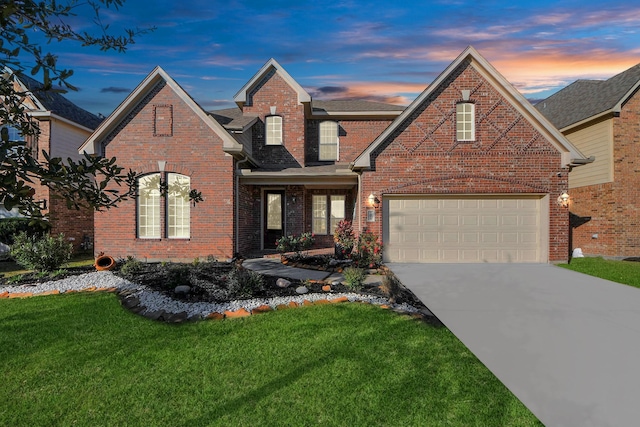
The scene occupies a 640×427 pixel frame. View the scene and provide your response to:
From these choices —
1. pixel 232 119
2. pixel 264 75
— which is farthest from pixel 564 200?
pixel 232 119

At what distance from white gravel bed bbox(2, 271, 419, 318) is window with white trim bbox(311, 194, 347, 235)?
8.01m

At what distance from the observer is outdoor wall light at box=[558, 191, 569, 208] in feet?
35.6

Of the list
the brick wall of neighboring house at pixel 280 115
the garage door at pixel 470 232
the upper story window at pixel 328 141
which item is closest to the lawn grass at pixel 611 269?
the garage door at pixel 470 232

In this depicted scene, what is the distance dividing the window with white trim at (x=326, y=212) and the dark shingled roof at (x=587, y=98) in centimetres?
1141

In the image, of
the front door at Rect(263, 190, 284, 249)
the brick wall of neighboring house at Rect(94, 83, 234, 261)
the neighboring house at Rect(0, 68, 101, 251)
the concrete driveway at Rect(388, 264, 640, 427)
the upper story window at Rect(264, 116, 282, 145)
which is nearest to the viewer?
the concrete driveway at Rect(388, 264, 640, 427)

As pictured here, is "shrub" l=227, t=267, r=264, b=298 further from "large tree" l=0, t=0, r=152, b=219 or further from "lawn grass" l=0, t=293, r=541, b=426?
"large tree" l=0, t=0, r=152, b=219

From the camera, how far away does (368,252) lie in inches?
419

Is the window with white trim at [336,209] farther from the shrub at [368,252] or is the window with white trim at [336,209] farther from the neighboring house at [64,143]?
the neighboring house at [64,143]

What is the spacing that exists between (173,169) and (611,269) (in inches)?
602

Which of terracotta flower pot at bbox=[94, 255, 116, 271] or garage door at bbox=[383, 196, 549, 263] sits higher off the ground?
garage door at bbox=[383, 196, 549, 263]

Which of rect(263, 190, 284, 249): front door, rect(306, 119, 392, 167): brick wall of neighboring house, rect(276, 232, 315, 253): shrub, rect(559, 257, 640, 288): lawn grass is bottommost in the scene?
rect(559, 257, 640, 288): lawn grass

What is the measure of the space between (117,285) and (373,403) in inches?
285

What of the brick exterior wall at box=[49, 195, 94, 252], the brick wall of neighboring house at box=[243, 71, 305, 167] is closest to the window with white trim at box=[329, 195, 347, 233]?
the brick wall of neighboring house at box=[243, 71, 305, 167]

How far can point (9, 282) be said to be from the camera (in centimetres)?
848
